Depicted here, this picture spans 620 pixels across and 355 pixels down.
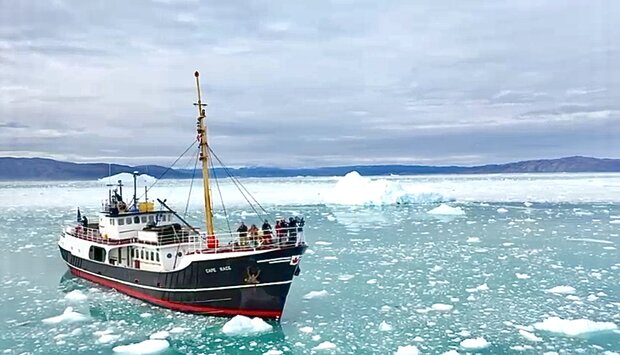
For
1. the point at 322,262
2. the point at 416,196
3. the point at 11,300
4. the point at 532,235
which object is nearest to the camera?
the point at 11,300

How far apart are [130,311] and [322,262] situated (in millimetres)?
8254

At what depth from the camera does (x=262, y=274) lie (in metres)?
14.3

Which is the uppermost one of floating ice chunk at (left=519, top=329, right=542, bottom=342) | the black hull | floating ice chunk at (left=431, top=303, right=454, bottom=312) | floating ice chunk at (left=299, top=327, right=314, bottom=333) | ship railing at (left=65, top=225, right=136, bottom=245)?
ship railing at (left=65, top=225, right=136, bottom=245)

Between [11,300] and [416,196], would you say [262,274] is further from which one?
[416,196]

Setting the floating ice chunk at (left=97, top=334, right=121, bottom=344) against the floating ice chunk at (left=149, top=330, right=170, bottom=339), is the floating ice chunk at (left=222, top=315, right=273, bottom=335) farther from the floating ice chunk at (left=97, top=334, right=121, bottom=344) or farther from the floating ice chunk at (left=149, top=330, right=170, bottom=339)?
the floating ice chunk at (left=97, top=334, right=121, bottom=344)

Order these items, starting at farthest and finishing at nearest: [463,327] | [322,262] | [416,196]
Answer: [416,196], [322,262], [463,327]

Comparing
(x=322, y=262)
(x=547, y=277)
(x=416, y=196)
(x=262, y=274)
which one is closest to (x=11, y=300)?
(x=262, y=274)

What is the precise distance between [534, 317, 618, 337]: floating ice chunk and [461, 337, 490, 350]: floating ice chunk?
1.81 meters

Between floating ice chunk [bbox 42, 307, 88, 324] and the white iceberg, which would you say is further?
the white iceberg

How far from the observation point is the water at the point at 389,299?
40.2 ft

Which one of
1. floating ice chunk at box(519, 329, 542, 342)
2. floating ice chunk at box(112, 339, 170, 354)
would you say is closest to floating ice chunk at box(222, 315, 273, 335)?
floating ice chunk at box(112, 339, 170, 354)

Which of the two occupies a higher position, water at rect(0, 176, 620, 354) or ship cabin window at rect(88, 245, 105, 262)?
ship cabin window at rect(88, 245, 105, 262)

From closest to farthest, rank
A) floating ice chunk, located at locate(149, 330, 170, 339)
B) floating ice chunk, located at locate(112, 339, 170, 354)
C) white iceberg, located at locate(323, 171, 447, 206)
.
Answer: floating ice chunk, located at locate(112, 339, 170, 354) < floating ice chunk, located at locate(149, 330, 170, 339) < white iceberg, located at locate(323, 171, 447, 206)

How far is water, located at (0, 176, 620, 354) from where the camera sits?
12250 mm
